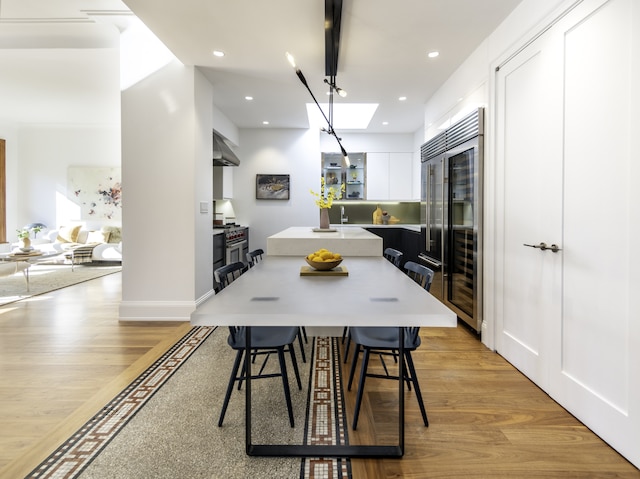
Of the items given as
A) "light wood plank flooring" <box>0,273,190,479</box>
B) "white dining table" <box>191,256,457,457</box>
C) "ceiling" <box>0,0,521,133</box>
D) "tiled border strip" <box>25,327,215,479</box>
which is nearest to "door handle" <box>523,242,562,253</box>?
"white dining table" <box>191,256,457,457</box>

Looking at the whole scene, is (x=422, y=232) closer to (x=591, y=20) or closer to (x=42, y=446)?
(x=591, y=20)

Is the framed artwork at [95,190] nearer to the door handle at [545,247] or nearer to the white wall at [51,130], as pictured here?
the white wall at [51,130]

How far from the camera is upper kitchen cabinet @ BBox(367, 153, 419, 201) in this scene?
7.25 meters

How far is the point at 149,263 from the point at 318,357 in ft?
7.15

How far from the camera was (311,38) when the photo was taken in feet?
10.7

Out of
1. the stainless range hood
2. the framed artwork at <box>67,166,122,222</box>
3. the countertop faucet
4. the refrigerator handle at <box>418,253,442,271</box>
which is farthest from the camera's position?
the framed artwork at <box>67,166,122,222</box>

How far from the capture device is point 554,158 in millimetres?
2271

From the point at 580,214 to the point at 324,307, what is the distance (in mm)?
1592

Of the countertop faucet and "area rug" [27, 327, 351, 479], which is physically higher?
the countertop faucet

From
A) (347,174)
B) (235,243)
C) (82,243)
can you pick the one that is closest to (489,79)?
(235,243)

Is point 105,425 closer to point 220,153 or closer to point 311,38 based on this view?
point 311,38

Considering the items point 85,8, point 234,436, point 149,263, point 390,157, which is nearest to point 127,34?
point 85,8

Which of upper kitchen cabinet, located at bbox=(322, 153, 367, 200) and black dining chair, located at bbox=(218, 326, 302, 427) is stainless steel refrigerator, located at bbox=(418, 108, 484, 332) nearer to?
black dining chair, located at bbox=(218, 326, 302, 427)

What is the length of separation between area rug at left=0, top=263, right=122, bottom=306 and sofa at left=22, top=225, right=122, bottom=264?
0.21m
